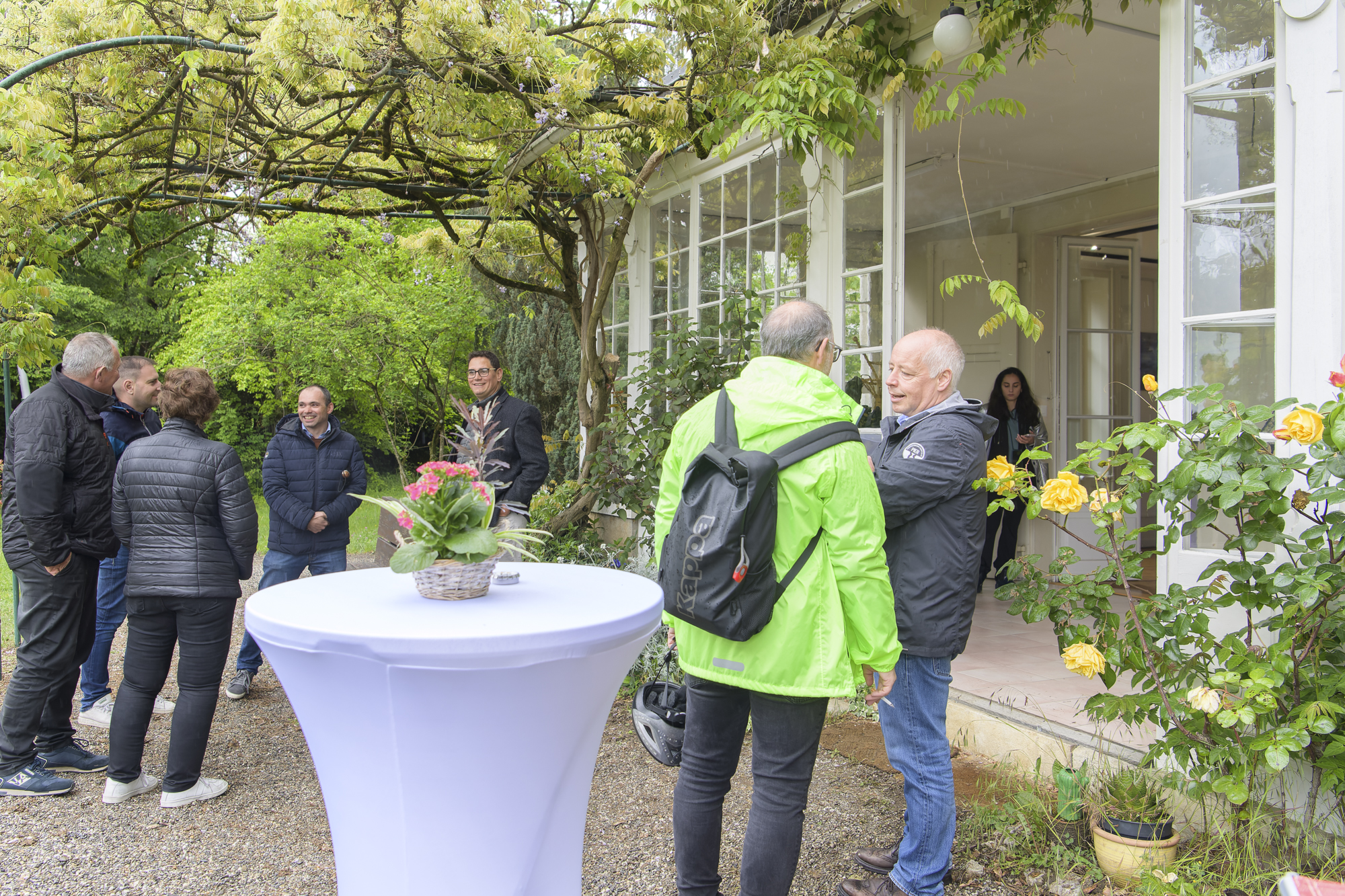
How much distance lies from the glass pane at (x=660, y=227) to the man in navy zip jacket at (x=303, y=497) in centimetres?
318

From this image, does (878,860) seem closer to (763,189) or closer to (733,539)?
(733,539)

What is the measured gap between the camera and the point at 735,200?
5711 mm

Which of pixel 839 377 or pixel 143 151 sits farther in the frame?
pixel 143 151

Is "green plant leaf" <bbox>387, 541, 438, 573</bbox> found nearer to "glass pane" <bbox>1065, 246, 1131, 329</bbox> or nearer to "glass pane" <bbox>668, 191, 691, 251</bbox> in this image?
"glass pane" <bbox>668, 191, 691, 251</bbox>

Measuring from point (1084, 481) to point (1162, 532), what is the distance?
360cm

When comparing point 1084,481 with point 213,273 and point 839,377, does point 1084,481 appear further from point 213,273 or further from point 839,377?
point 213,273

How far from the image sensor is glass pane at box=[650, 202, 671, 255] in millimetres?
6797

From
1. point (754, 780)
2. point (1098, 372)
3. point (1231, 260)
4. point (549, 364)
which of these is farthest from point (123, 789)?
point (549, 364)

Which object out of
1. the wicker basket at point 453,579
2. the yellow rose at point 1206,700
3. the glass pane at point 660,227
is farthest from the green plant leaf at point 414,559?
the glass pane at point 660,227

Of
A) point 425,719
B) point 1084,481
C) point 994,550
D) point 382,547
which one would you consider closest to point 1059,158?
point 1084,481

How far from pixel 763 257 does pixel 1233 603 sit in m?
3.55

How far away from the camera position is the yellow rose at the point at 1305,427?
200cm

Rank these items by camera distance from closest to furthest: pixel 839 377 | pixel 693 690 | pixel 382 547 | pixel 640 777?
pixel 693 690 → pixel 640 777 → pixel 839 377 → pixel 382 547

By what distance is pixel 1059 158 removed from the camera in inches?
229
